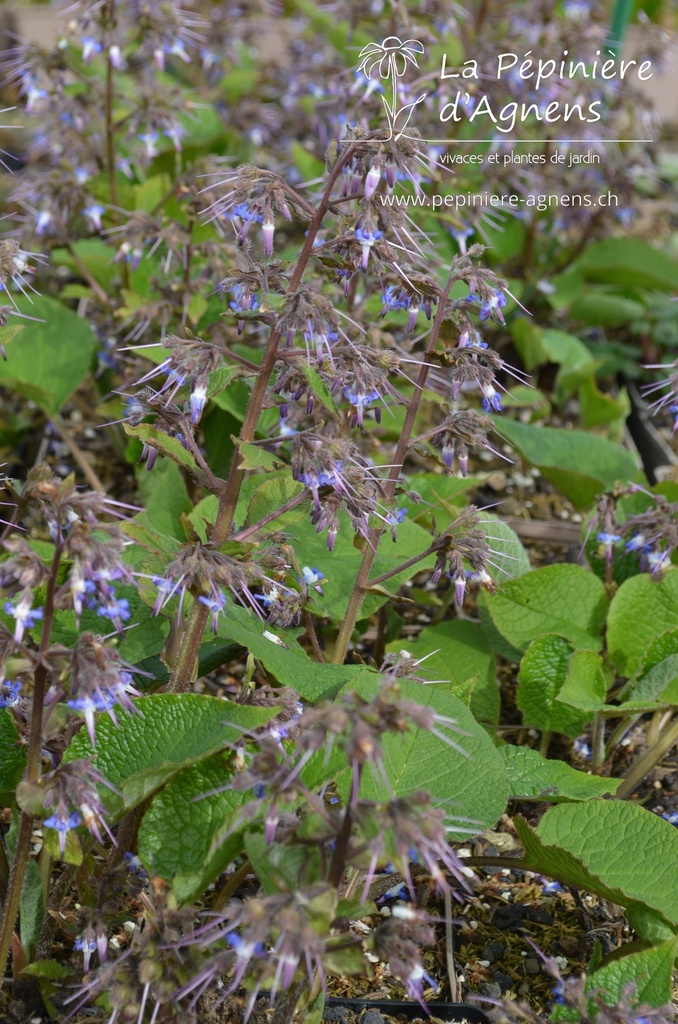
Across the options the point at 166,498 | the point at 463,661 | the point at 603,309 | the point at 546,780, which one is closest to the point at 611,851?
the point at 546,780

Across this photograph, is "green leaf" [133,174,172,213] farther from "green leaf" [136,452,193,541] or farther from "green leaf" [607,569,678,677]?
"green leaf" [607,569,678,677]

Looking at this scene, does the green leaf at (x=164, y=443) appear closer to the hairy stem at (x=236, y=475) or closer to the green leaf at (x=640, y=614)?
the hairy stem at (x=236, y=475)

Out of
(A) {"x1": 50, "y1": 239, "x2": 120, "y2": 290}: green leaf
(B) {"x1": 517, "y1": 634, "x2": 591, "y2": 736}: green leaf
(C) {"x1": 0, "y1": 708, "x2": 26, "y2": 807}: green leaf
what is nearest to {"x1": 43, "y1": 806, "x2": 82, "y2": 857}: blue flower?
(C) {"x1": 0, "y1": 708, "x2": 26, "y2": 807}: green leaf

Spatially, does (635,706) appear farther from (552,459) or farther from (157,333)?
(157,333)

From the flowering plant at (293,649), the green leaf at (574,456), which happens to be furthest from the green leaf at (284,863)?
the green leaf at (574,456)

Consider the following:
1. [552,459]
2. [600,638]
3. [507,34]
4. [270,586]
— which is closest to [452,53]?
[507,34]
